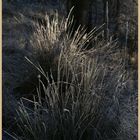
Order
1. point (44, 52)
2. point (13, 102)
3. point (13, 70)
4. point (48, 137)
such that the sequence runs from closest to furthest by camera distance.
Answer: point (48, 137)
point (13, 102)
point (44, 52)
point (13, 70)

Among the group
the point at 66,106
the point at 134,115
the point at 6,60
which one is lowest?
the point at 6,60

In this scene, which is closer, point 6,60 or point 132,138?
point 132,138

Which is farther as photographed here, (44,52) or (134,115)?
(44,52)

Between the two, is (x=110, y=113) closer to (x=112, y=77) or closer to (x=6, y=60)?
(x=112, y=77)

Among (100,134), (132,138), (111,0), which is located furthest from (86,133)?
(111,0)

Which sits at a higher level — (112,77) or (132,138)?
(112,77)

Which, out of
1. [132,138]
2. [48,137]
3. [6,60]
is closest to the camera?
[48,137]

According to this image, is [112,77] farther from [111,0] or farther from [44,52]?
[111,0]

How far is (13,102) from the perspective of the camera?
4375 mm

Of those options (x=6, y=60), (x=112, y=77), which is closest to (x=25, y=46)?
(x=6, y=60)

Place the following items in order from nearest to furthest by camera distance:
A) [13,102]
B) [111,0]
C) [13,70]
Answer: [13,102], [13,70], [111,0]

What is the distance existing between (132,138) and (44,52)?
1694mm

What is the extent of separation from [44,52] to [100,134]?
1955mm

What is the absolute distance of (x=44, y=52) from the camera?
17.0ft
